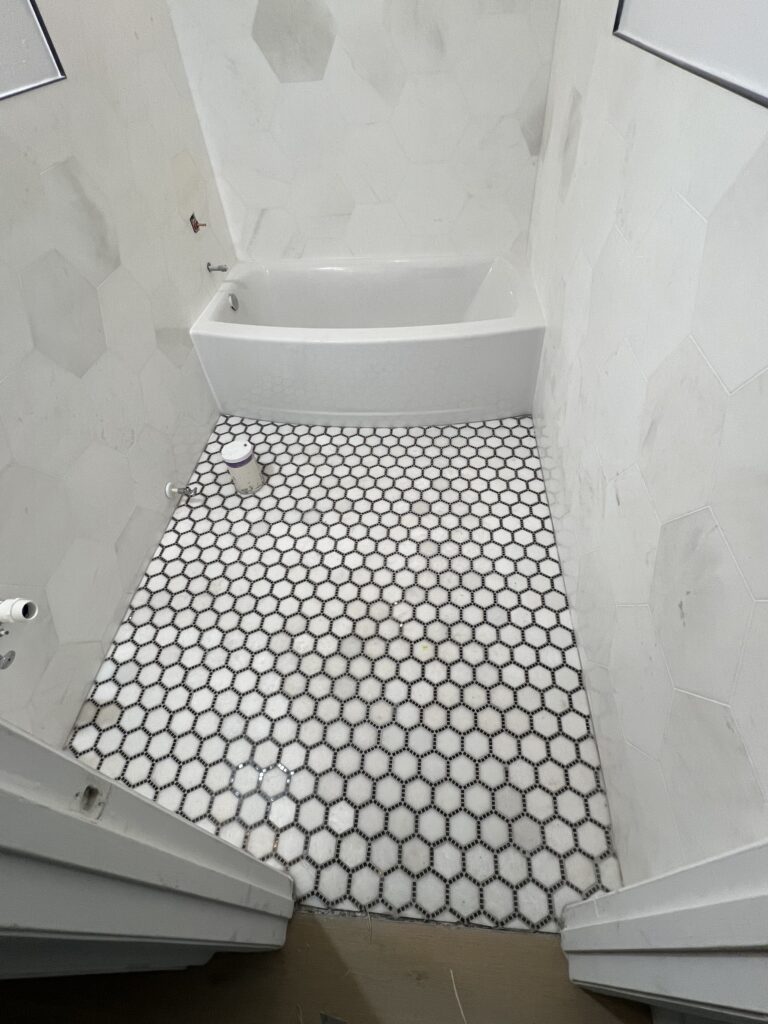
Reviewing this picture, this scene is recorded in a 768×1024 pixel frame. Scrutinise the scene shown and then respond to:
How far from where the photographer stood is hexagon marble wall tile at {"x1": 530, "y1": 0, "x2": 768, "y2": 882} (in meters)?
0.51

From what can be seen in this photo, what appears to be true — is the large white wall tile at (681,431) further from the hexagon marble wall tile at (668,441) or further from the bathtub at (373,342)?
the bathtub at (373,342)

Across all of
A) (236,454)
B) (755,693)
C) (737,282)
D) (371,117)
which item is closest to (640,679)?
(755,693)

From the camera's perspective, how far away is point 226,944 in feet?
2.07

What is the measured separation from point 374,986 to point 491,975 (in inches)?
7.3

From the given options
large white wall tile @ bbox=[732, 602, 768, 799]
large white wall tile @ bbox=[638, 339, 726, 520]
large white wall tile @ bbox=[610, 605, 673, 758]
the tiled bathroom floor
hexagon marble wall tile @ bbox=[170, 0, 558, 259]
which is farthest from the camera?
hexagon marble wall tile @ bbox=[170, 0, 558, 259]

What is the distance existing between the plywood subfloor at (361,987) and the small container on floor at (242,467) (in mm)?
1075

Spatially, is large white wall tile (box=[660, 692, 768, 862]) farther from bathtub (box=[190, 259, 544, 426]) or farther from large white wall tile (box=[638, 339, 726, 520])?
bathtub (box=[190, 259, 544, 426])

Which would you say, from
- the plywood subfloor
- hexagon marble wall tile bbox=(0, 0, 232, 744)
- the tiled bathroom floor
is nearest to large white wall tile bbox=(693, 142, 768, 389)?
the tiled bathroom floor

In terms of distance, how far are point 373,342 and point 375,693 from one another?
0.98 m

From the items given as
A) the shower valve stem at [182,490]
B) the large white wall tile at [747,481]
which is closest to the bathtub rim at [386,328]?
the shower valve stem at [182,490]

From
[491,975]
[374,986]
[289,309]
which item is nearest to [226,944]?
[374,986]

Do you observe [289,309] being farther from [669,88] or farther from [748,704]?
[748,704]

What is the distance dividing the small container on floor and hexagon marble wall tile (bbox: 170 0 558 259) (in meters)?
0.87

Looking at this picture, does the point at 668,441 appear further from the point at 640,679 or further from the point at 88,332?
the point at 88,332
